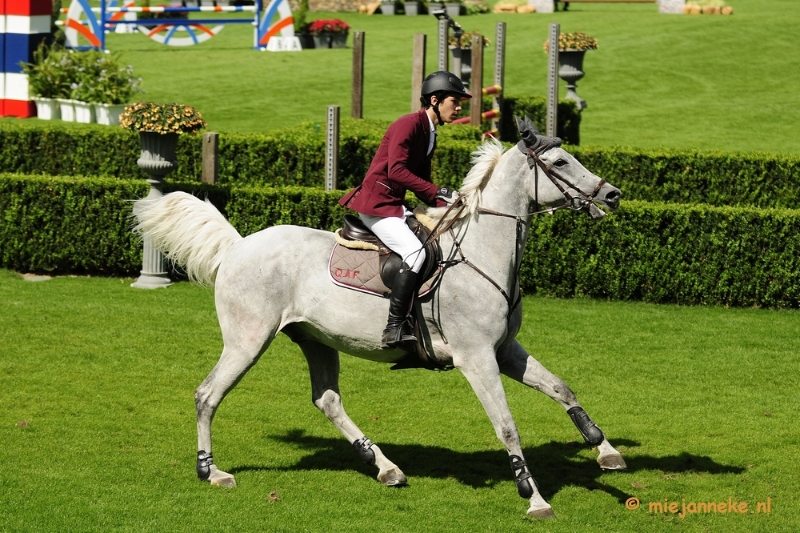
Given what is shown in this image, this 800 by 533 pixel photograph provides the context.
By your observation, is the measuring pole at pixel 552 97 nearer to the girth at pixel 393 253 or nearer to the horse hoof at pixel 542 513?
the girth at pixel 393 253

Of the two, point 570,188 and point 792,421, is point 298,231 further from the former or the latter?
point 792,421

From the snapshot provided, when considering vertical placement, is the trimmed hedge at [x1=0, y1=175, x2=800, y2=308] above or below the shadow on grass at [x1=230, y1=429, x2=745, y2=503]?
above

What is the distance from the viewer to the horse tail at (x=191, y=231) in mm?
8469

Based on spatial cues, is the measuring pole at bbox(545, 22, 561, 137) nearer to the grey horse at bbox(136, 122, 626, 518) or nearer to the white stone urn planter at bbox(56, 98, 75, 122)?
the white stone urn planter at bbox(56, 98, 75, 122)

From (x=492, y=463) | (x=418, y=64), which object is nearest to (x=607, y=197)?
(x=492, y=463)

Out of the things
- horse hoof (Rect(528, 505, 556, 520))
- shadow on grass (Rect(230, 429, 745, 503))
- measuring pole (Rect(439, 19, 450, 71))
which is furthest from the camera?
measuring pole (Rect(439, 19, 450, 71))

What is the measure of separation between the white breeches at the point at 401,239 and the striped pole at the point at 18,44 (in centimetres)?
1876

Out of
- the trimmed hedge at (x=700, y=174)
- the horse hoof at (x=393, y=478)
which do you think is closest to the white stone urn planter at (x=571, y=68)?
the trimmed hedge at (x=700, y=174)

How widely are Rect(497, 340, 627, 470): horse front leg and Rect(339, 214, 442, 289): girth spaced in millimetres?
851

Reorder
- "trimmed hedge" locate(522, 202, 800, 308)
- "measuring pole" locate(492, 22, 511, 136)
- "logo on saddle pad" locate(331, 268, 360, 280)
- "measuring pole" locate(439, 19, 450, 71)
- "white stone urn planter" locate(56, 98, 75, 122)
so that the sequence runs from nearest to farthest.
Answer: "logo on saddle pad" locate(331, 268, 360, 280), "trimmed hedge" locate(522, 202, 800, 308), "measuring pole" locate(439, 19, 450, 71), "measuring pole" locate(492, 22, 511, 136), "white stone urn planter" locate(56, 98, 75, 122)

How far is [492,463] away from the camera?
8.66 metres

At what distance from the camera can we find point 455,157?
16.9m

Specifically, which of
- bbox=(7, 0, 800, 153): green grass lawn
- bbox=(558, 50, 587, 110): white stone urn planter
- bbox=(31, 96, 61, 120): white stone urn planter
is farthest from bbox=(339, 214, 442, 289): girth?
bbox=(558, 50, 587, 110): white stone urn planter

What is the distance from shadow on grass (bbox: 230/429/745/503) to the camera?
827 centimetres
